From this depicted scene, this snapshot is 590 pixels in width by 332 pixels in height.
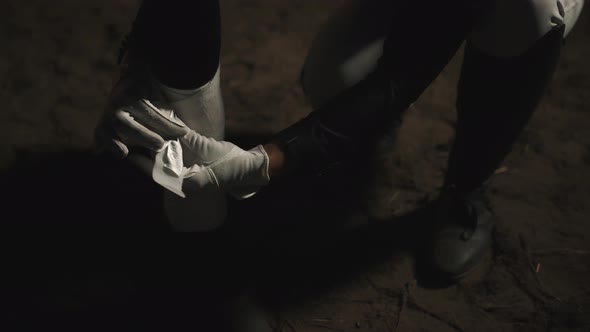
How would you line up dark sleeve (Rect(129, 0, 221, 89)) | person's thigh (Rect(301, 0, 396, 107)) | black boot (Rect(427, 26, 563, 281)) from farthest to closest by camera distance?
person's thigh (Rect(301, 0, 396, 107)) → black boot (Rect(427, 26, 563, 281)) → dark sleeve (Rect(129, 0, 221, 89))

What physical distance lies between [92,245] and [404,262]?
0.68 meters

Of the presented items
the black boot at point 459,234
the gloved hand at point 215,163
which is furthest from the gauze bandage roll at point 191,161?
the black boot at point 459,234

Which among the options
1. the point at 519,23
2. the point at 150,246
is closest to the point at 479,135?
the point at 519,23

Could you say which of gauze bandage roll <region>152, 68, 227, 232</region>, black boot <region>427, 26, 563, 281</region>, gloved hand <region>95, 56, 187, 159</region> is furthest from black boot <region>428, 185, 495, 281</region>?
gloved hand <region>95, 56, 187, 159</region>

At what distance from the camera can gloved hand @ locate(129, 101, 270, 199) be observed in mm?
925

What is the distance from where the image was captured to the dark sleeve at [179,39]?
2.97 feet

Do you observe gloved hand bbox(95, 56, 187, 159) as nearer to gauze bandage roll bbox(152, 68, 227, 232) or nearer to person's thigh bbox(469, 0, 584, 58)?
gauze bandage roll bbox(152, 68, 227, 232)

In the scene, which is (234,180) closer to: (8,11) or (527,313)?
(527,313)

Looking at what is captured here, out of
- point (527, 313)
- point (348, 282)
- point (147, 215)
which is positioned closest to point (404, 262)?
point (348, 282)

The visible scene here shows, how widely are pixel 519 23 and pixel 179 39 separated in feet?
1.87

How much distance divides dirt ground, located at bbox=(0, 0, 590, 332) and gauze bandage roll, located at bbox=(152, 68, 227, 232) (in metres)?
0.06

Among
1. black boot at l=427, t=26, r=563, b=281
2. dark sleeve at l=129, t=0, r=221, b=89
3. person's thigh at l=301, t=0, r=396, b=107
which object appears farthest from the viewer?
person's thigh at l=301, t=0, r=396, b=107

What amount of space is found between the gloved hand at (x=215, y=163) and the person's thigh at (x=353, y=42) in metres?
0.33

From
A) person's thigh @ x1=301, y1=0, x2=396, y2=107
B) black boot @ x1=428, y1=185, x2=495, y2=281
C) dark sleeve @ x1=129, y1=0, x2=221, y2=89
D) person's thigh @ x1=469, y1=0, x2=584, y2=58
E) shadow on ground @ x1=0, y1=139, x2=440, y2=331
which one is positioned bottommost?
black boot @ x1=428, y1=185, x2=495, y2=281
